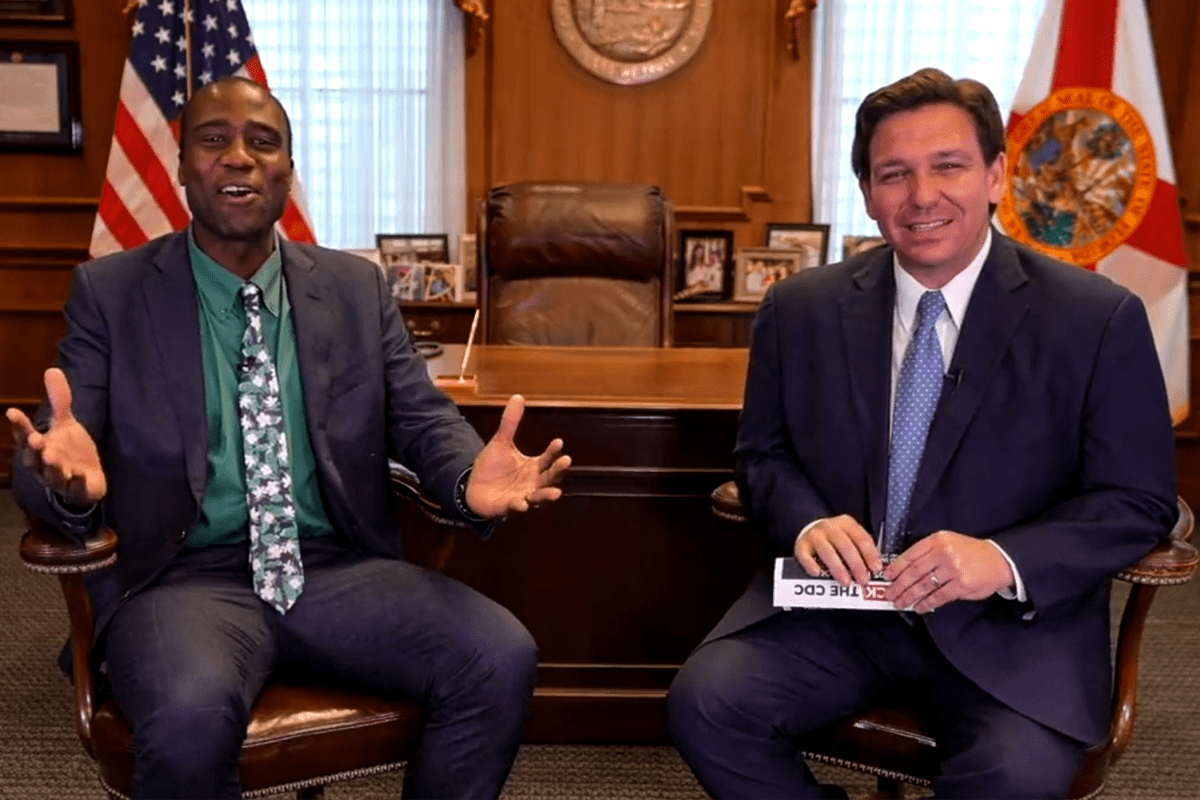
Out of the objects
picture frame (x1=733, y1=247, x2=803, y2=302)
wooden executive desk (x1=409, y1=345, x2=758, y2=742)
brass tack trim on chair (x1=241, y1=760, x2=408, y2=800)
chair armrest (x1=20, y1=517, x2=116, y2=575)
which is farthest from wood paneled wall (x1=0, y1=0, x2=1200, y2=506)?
brass tack trim on chair (x1=241, y1=760, x2=408, y2=800)

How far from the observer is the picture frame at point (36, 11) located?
4727 mm

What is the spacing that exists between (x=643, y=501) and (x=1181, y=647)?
6.19 feet

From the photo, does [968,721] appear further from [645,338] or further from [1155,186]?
[1155,186]

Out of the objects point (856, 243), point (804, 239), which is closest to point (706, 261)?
point (804, 239)

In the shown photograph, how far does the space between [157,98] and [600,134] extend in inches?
65.8

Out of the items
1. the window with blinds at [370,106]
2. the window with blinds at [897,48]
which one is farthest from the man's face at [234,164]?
the window with blinds at [897,48]

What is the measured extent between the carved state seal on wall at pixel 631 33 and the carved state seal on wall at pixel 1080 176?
1314 millimetres

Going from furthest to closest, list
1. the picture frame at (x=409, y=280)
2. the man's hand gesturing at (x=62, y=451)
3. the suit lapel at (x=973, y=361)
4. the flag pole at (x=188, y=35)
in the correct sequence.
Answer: the picture frame at (x=409, y=280) < the flag pole at (x=188, y=35) < the suit lapel at (x=973, y=361) < the man's hand gesturing at (x=62, y=451)

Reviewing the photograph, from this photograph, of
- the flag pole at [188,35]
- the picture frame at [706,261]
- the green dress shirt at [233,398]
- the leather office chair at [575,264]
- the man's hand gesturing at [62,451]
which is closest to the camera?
the man's hand gesturing at [62,451]

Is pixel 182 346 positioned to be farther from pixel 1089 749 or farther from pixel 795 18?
pixel 795 18

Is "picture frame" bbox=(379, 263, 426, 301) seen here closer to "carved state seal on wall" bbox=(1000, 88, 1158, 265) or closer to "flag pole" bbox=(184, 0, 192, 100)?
"flag pole" bbox=(184, 0, 192, 100)

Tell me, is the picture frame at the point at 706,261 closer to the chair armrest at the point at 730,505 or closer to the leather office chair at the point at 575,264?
the leather office chair at the point at 575,264

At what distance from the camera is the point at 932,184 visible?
6.09 ft

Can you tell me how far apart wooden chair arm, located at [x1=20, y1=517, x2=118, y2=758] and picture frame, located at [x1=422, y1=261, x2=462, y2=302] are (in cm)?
295
